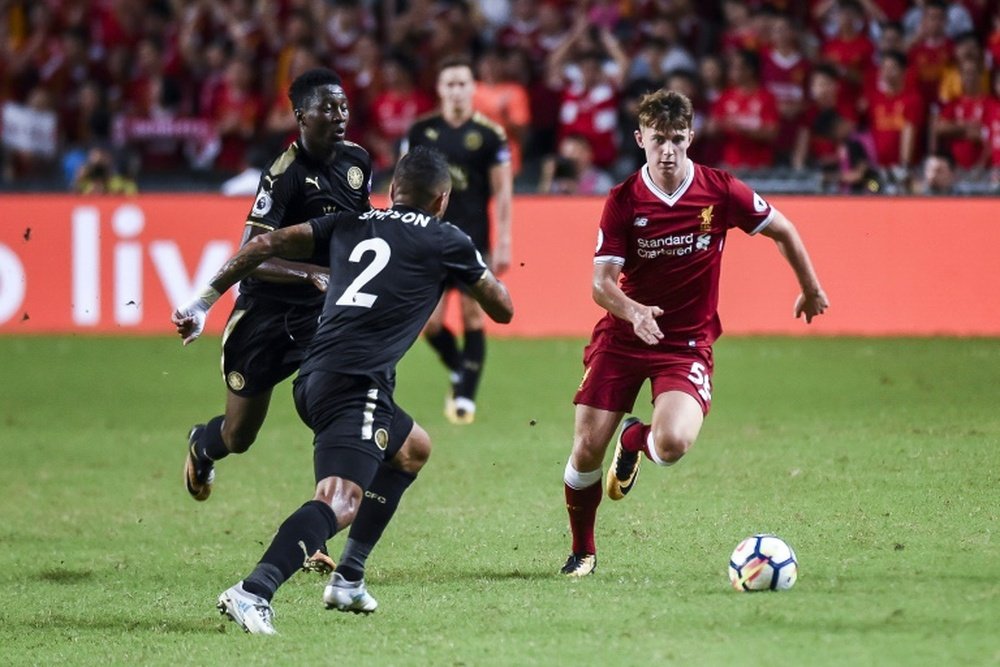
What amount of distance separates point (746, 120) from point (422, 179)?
10.3m

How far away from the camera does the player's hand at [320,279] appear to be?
266 inches

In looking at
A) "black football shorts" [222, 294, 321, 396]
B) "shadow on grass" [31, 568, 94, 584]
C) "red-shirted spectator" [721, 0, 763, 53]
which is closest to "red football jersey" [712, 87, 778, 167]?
"red-shirted spectator" [721, 0, 763, 53]

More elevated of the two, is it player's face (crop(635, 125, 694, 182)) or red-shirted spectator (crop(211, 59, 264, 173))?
red-shirted spectator (crop(211, 59, 264, 173))

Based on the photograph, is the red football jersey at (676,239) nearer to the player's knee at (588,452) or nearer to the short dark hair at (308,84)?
the player's knee at (588,452)

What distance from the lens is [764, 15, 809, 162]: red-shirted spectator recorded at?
52.5ft

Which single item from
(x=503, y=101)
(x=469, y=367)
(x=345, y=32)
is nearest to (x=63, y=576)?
(x=469, y=367)

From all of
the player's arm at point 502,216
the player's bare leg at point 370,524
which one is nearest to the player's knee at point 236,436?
the player's bare leg at point 370,524

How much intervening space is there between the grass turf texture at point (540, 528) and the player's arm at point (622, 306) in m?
1.02

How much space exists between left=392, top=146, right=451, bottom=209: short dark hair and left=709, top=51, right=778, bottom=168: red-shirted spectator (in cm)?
1002

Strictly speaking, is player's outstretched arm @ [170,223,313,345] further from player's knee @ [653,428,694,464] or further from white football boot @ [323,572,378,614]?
player's knee @ [653,428,694,464]

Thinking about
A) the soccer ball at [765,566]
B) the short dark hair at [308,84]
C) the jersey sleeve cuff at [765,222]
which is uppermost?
the short dark hair at [308,84]

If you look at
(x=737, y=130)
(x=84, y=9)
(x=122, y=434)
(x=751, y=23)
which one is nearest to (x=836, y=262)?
(x=737, y=130)

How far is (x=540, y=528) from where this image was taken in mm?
7684

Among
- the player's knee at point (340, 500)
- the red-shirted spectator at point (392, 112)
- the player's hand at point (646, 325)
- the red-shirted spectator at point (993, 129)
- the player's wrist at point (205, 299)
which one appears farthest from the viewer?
the red-shirted spectator at point (392, 112)
